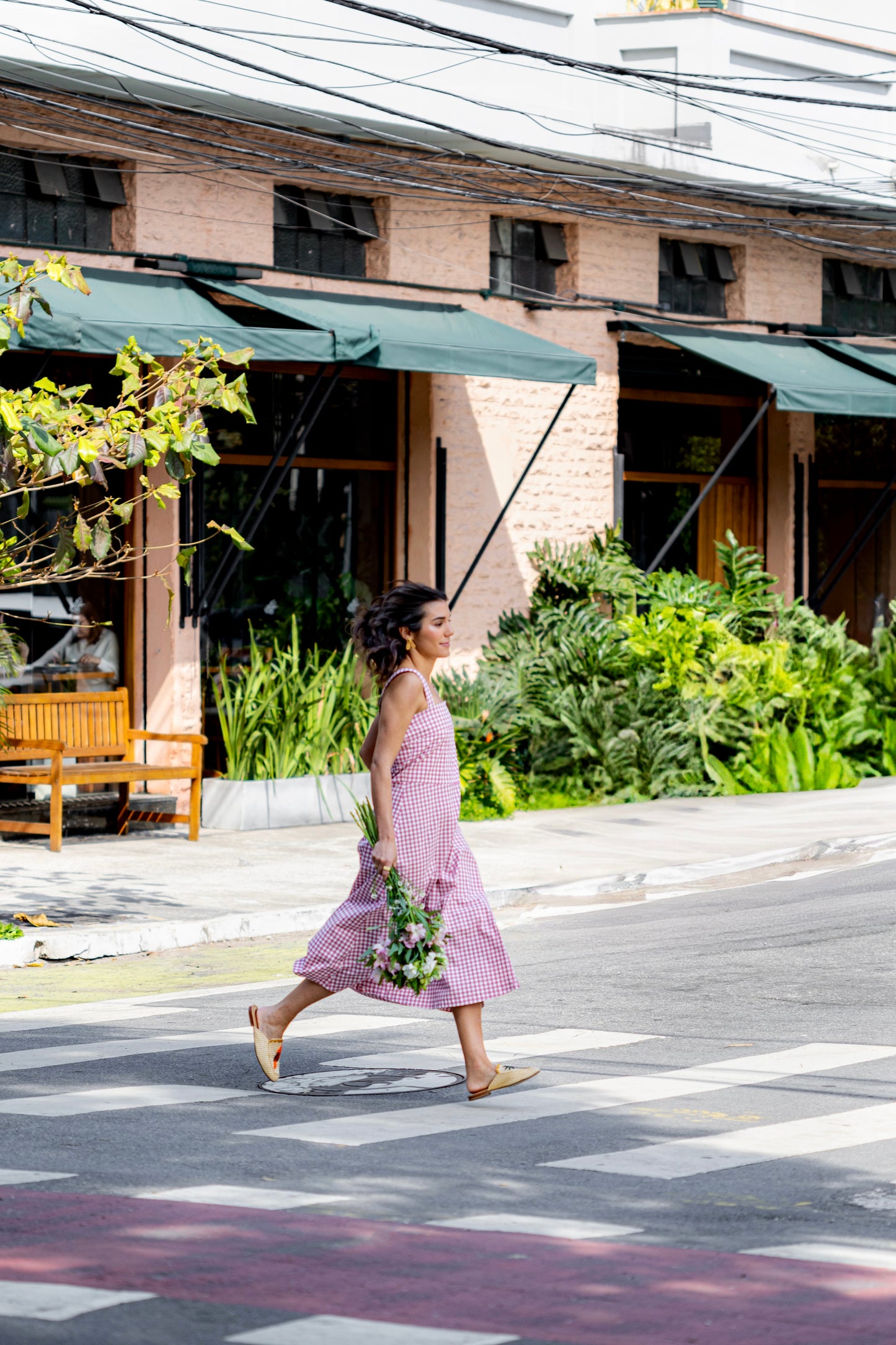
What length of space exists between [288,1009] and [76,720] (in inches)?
330

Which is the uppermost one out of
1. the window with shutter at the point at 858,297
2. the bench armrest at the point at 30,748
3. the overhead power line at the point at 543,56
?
the overhead power line at the point at 543,56

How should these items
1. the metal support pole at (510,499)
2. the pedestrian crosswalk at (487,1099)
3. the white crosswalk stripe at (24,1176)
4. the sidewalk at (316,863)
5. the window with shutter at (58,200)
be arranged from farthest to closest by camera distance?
the metal support pole at (510,499) < the window with shutter at (58,200) < the sidewalk at (316,863) < the pedestrian crosswalk at (487,1099) < the white crosswalk stripe at (24,1176)

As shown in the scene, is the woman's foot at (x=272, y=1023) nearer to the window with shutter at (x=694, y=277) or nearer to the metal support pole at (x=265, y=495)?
the metal support pole at (x=265, y=495)

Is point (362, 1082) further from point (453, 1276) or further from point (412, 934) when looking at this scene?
point (453, 1276)

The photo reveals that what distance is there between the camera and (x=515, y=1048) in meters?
8.36

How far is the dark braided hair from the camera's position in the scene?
7625mm

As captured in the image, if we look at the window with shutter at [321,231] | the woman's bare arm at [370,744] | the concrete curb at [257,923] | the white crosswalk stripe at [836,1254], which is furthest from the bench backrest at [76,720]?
the white crosswalk stripe at [836,1254]

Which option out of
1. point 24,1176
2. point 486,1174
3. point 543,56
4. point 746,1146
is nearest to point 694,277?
point 543,56

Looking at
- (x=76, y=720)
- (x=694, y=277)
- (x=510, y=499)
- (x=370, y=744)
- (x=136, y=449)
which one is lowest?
(x=76, y=720)

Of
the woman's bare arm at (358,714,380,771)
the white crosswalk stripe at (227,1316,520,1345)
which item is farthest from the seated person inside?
the white crosswalk stripe at (227,1316,520,1345)

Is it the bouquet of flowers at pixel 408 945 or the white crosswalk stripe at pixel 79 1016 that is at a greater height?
the bouquet of flowers at pixel 408 945

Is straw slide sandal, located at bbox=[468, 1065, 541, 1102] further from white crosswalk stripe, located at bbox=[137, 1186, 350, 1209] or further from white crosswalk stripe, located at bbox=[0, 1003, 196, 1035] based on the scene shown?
white crosswalk stripe, located at bbox=[0, 1003, 196, 1035]

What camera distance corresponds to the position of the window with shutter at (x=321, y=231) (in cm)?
1798

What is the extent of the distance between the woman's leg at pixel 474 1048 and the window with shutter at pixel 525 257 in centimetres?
1310
